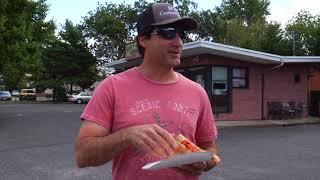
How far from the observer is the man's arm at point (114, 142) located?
7.36 ft

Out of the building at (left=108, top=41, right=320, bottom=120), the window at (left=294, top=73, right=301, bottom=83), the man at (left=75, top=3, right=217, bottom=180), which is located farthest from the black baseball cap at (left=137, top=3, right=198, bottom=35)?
the window at (left=294, top=73, right=301, bottom=83)

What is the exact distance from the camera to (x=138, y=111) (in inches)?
105

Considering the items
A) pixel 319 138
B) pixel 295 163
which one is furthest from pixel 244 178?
pixel 319 138

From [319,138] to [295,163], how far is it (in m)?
6.62

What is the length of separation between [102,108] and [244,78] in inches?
980

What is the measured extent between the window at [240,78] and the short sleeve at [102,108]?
24.2 m

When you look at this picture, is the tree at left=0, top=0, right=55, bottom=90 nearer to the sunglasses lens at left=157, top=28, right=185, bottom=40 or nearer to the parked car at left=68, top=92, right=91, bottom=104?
the sunglasses lens at left=157, top=28, right=185, bottom=40

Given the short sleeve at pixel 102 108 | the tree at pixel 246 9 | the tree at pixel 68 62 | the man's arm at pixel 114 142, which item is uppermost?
the tree at pixel 246 9

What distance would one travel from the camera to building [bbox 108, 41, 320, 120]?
2575 cm

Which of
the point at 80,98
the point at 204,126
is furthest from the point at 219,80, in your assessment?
the point at 80,98

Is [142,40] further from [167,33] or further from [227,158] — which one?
[227,158]

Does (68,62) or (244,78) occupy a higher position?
(68,62)

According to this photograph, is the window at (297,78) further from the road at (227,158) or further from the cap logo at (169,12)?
the cap logo at (169,12)

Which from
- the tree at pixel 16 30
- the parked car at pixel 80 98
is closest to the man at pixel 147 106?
the tree at pixel 16 30
